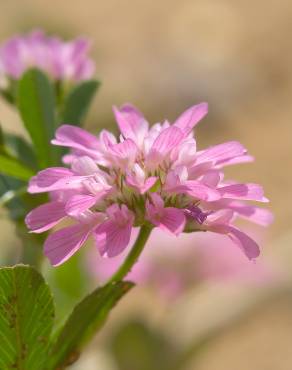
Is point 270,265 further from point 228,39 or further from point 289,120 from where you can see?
point 228,39

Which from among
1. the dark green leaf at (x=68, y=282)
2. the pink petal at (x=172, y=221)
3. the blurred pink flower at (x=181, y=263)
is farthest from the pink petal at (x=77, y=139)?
the blurred pink flower at (x=181, y=263)

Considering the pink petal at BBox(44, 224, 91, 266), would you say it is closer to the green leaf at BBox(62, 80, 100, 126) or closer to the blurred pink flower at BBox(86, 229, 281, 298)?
the green leaf at BBox(62, 80, 100, 126)

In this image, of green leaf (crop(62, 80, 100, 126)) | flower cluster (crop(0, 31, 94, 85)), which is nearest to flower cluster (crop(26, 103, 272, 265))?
green leaf (crop(62, 80, 100, 126))

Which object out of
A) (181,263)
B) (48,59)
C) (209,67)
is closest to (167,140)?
(48,59)

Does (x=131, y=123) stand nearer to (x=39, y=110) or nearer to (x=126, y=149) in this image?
(x=126, y=149)

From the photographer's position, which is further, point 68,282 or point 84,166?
point 68,282

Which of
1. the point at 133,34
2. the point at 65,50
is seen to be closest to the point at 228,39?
the point at 133,34

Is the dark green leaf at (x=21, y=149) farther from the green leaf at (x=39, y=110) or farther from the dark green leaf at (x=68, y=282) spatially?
the dark green leaf at (x=68, y=282)
